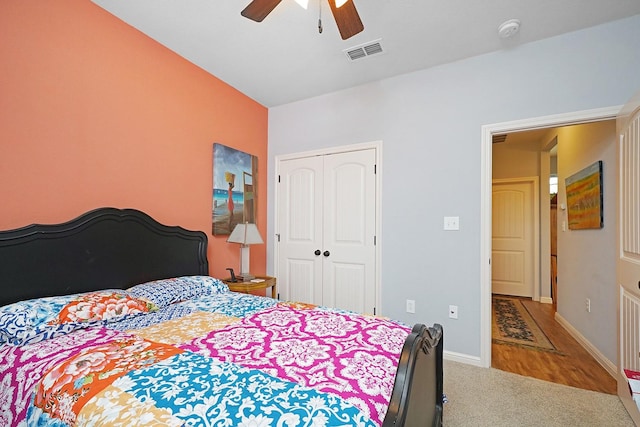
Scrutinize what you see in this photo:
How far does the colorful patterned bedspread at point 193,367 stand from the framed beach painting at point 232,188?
1.39 meters

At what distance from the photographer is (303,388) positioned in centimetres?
92

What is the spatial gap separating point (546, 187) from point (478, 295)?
3.39 m

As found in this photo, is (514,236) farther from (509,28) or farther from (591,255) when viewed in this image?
(509,28)

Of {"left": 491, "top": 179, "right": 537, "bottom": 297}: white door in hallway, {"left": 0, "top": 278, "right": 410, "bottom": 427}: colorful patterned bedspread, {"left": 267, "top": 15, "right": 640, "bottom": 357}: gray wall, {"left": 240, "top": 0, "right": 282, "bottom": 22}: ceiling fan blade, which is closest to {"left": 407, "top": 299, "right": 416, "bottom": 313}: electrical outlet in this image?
{"left": 267, "top": 15, "right": 640, "bottom": 357}: gray wall

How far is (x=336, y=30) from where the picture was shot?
2.29 m

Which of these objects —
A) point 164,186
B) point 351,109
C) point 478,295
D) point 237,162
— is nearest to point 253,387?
point 164,186

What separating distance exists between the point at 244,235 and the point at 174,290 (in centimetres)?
94

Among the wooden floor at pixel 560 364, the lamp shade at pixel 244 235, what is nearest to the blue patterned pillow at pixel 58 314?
the lamp shade at pixel 244 235

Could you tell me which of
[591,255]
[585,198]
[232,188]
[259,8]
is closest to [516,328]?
[591,255]

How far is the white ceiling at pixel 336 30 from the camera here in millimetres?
2020

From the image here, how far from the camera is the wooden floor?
227cm

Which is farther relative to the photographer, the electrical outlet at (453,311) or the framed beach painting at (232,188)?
the framed beach painting at (232,188)

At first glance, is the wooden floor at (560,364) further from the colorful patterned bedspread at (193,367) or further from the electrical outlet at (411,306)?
the colorful patterned bedspread at (193,367)

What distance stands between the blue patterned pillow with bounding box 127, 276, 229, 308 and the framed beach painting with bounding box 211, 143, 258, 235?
785mm
